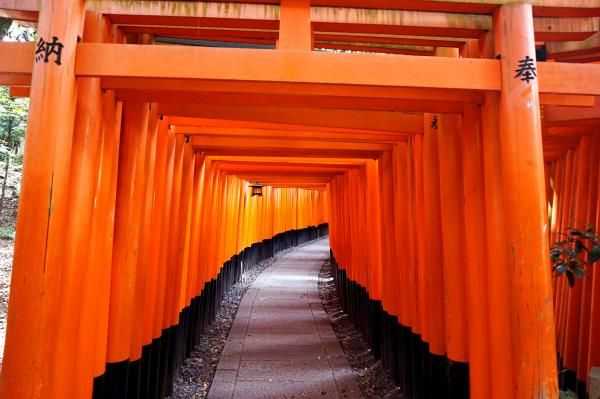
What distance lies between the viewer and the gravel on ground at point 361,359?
531 cm

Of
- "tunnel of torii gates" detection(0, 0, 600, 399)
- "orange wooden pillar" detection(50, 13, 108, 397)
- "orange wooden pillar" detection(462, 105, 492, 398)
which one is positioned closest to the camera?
"tunnel of torii gates" detection(0, 0, 600, 399)

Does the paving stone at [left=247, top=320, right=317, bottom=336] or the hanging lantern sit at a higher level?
the hanging lantern

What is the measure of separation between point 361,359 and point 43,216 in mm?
5651

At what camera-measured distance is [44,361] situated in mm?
2113

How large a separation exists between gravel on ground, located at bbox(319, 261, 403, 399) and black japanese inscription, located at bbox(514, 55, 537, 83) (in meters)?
4.21

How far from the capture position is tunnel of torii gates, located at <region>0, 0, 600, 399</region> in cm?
220

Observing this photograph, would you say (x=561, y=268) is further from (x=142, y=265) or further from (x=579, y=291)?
(x=142, y=265)

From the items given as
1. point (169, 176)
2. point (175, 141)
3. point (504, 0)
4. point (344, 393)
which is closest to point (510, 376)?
point (504, 0)

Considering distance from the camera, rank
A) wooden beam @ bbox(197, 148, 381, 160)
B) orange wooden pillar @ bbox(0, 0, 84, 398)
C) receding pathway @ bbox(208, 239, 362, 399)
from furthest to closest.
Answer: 1. wooden beam @ bbox(197, 148, 381, 160)
2. receding pathway @ bbox(208, 239, 362, 399)
3. orange wooden pillar @ bbox(0, 0, 84, 398)

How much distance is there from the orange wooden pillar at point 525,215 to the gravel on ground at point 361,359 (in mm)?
3159

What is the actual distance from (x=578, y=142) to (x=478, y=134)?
11.2 ft

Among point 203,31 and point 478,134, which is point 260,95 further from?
point 478,134

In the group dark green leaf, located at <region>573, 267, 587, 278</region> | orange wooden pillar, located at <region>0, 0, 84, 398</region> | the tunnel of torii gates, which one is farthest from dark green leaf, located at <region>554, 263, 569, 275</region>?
orange wooden pillar, located at <region>0, 0, 84, 398</region>

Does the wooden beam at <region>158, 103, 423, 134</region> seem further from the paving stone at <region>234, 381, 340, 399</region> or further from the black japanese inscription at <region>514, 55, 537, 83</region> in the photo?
the paving stone at <region>234, 381, 340, 399</region>
